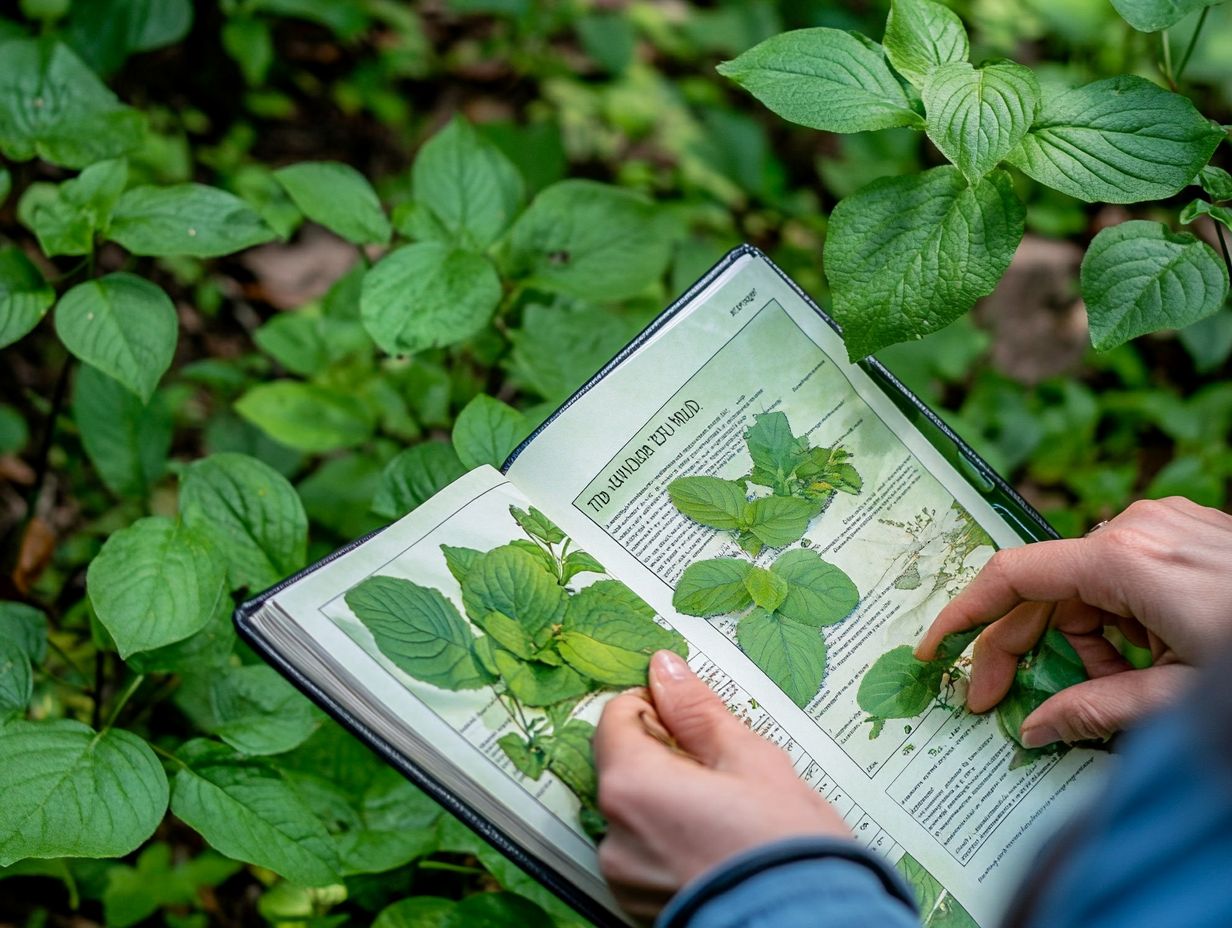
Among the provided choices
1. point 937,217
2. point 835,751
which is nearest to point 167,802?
point 835,751

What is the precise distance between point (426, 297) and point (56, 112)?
57 cm

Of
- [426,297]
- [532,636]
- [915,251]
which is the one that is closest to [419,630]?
[532,636]

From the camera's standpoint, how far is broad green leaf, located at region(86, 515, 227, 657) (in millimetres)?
1012

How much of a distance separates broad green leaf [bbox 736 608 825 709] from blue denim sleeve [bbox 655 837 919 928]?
248 millimetres

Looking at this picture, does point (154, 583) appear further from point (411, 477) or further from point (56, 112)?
point (56, 112)

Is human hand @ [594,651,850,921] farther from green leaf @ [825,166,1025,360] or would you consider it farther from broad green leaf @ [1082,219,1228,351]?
broad green leaf @ [1082,219,1228,351]

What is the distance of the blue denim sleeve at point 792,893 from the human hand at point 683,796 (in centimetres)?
2

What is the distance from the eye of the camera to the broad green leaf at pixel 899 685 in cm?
102

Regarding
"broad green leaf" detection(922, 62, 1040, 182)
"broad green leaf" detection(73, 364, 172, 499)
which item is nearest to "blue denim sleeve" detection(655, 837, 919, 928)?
"broad green leaf" detection(922, 62, 1040, 182)

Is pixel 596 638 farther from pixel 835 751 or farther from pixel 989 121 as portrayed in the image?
pixel 989 121

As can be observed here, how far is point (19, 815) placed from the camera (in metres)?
0.93

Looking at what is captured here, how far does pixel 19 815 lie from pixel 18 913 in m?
0.45

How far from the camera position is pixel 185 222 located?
1.20m

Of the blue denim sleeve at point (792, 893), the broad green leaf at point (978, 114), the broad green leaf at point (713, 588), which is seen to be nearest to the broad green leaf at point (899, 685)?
the broad green leaf at point (713, 588)
